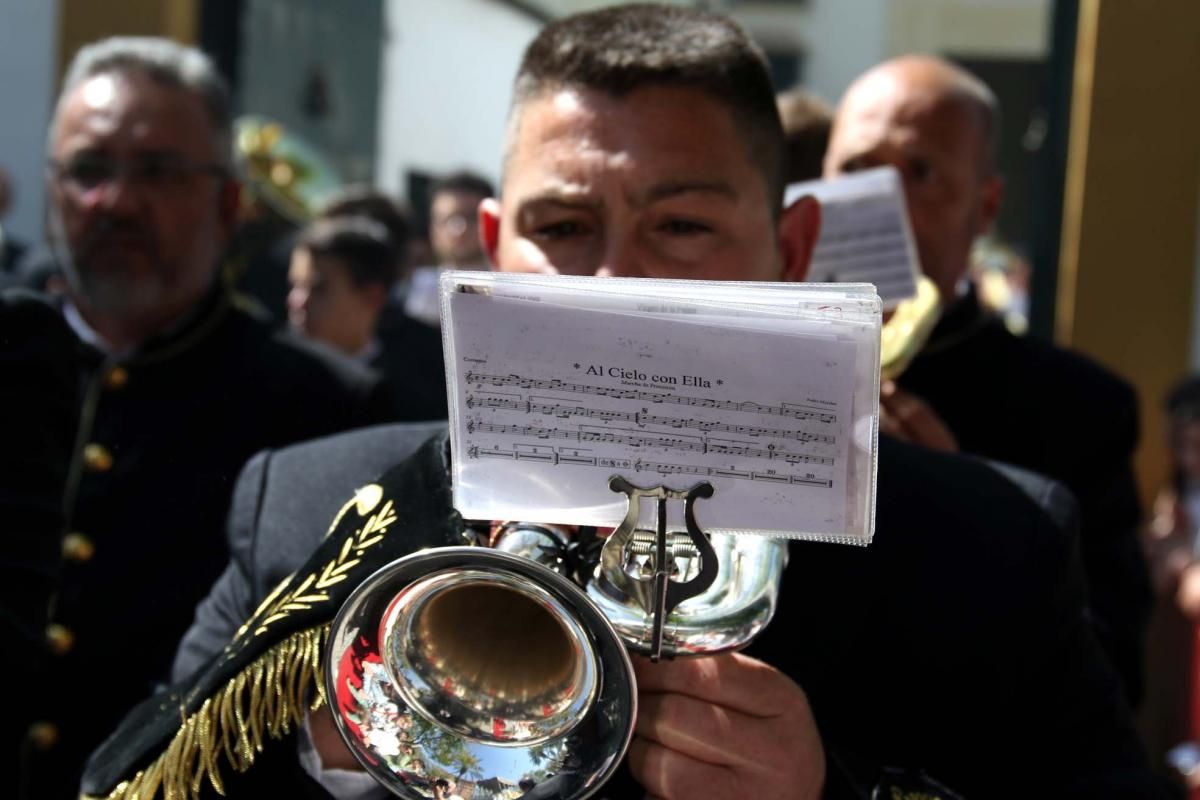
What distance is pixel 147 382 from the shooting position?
3.12 meters

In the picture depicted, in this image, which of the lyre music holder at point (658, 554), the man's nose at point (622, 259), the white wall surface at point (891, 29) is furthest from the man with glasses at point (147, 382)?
the white wall surface at point (891, 29)

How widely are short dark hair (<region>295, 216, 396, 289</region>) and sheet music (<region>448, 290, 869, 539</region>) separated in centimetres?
390

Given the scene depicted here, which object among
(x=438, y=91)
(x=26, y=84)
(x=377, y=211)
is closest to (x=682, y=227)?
(x=377, y=211)

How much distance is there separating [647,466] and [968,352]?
1942 millimetres

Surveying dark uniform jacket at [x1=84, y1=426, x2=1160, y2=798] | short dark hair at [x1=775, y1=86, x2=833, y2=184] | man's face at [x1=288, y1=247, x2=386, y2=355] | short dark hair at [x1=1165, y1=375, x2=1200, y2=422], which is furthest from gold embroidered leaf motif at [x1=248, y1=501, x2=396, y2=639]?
short dark hair at [x1=1165, y1=375, x2=1200, y2=422]

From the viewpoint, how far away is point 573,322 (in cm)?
136

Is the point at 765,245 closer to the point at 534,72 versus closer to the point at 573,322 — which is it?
the point at 534,72

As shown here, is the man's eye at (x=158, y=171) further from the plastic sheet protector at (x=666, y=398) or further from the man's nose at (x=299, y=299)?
the plastic sheet protector at (x=666, y=398)

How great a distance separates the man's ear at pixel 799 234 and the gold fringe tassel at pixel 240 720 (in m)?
0.99

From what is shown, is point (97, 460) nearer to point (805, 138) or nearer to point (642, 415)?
point (805, 138)

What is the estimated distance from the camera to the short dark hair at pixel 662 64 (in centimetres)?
214

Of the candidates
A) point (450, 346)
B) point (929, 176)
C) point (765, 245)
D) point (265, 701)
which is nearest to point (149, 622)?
point (265, 701)

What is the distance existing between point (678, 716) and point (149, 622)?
4.58ft

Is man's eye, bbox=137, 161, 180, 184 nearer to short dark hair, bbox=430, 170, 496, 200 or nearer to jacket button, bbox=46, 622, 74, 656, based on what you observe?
jacket button, bbox=46, 622, 74, 656
